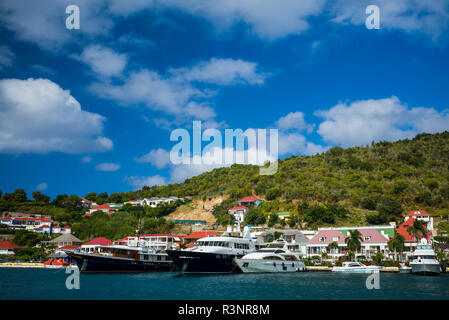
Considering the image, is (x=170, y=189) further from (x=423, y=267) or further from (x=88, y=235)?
(x=423, y=267)

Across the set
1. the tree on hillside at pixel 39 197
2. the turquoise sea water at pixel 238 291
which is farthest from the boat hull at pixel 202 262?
the tree on hillside at pixel 39 197

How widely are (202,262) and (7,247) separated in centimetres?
5597

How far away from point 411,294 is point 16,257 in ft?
244

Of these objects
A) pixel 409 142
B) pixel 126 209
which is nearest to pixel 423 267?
pixel 126 209

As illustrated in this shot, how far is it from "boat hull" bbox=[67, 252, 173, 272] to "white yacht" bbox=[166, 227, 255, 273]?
478 inches

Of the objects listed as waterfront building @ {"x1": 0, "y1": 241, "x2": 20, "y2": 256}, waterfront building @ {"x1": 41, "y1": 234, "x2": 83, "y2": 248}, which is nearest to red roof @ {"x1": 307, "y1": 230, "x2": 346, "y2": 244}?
waterfront building @ {"x1": 41, "y1": 234, "x2": 83, "y2": 248}

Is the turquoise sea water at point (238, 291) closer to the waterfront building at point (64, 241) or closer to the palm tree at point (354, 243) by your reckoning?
the palm tree at point (354, 243)

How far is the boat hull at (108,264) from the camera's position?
4953 cm

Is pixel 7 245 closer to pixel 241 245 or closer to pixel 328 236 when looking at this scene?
pixel 241 245

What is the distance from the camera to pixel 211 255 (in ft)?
149

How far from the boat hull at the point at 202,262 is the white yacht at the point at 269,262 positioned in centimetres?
135

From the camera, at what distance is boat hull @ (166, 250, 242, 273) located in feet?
143

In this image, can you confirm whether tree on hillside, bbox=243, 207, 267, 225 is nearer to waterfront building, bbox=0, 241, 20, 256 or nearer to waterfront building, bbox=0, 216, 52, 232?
waterfront building, bbox=0, 216, 52, 232
